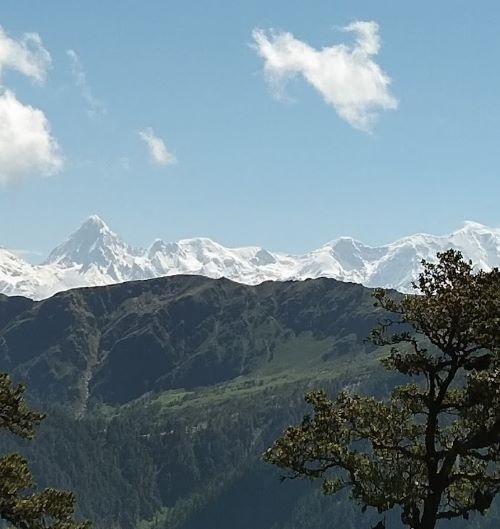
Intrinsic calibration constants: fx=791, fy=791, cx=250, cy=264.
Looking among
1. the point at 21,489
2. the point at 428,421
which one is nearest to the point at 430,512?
the point at 428,421

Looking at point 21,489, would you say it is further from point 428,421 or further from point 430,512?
point 428,421

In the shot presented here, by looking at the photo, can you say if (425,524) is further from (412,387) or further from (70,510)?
(70,510)

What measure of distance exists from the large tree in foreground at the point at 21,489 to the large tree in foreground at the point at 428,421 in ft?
45.2

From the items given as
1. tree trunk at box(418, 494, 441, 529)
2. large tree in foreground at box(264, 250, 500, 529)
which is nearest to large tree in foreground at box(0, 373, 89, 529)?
large tree in foreground at box(264, 250, 500, 529)

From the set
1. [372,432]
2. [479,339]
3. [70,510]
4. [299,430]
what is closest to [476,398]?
[479,339]

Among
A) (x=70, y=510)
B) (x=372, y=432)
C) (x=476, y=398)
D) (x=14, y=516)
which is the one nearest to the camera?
(x=476, y=398)

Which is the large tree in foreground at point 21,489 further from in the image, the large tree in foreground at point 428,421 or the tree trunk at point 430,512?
the tree trunk at point 430,512

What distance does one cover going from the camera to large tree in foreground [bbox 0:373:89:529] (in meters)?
37.3

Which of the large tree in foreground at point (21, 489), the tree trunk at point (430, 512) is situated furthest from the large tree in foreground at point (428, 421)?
the large tree in foreground at point (21, 489)

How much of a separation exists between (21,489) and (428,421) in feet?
68.1

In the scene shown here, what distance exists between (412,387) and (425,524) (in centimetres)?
510

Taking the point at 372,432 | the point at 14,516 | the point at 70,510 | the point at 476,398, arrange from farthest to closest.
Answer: the point at 70,510
the point at 14,516
the point at 372,432
the point at 476,398

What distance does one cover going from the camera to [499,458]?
2900 cm

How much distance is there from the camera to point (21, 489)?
38.6 meters
